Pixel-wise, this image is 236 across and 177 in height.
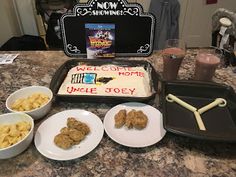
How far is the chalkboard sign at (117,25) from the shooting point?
118cm

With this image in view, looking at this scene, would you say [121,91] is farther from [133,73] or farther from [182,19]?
[182,19]

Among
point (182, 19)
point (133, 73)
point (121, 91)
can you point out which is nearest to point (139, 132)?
point (121, 91)

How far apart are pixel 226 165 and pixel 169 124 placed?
0.69 ft

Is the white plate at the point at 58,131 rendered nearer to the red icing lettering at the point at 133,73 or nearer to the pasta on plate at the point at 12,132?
the pasta on plate at the point at 12,132

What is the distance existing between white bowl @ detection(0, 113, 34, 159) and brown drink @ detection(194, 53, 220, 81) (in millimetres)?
744

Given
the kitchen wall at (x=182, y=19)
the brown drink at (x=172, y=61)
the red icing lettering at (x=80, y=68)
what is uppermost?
the brown drink at (x=172, y=61)

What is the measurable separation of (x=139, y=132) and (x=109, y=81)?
31 cm

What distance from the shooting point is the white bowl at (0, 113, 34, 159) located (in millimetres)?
701

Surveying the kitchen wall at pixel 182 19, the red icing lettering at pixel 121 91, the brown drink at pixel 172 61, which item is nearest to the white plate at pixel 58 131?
the red icing lettering at pixel 121 91

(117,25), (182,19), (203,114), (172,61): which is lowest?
(182,19)

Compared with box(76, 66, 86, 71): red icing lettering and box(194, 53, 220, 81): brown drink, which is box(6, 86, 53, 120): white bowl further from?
box(194, 53, 220, 81): brown drink

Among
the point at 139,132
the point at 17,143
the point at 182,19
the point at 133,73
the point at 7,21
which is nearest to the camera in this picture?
the point at 17,143

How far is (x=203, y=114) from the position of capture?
86 cm

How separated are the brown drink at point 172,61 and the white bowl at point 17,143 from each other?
0.63 meters
